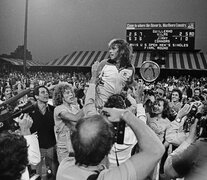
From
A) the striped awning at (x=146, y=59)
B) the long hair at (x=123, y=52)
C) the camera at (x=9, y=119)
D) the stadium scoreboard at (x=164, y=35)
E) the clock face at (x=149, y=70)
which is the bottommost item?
the camera at (x=9, y=119)

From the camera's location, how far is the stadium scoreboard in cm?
1803

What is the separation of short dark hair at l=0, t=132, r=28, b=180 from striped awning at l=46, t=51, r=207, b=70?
18.7 m

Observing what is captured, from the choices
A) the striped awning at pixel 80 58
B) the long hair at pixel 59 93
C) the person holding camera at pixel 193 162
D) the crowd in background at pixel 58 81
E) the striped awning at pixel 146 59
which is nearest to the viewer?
the person holding camera at pixel 193 162

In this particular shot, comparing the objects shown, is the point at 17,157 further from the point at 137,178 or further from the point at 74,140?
the point at 137,178

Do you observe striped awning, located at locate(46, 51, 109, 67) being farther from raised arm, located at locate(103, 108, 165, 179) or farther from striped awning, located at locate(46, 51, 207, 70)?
raised arm, located at locate(103, 108, 165, 179)

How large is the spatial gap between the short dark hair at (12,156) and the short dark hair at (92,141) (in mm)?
231

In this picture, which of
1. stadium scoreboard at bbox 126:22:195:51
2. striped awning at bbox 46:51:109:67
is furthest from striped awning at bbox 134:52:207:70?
striped awning at bbox 46:51:109:67

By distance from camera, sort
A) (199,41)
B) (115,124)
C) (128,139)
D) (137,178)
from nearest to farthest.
→ (137,178) < (115,124) < (128,139) < (199,41)

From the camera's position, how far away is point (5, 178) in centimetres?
136

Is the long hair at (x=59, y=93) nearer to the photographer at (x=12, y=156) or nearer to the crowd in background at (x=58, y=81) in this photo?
the photographer at (x=12, y=156)

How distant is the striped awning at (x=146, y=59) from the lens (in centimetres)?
2036

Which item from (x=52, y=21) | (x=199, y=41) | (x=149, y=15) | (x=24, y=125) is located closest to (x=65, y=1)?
(x=52, y=21)

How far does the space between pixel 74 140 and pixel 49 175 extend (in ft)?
7.63

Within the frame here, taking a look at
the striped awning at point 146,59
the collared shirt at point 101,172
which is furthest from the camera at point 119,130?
the striped awning at point 146,59
